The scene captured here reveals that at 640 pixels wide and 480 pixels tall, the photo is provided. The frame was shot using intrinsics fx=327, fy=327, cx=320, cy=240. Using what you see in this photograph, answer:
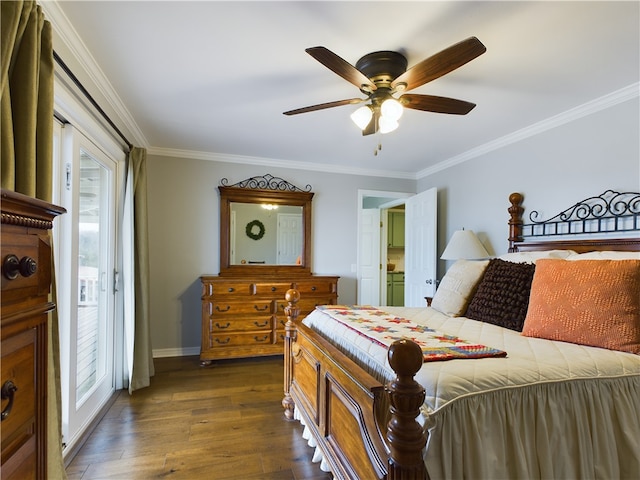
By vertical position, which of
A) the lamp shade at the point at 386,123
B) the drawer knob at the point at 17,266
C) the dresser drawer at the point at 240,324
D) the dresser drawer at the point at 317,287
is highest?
the lamp shade at the point at 386,123

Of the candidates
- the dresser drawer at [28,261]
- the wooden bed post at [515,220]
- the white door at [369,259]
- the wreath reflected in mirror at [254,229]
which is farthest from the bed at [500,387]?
the white door at [369,259]

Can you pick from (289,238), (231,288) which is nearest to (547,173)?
(289,238)

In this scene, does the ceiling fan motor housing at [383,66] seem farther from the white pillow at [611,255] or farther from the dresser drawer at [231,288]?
the dresser drawer at [231,288]

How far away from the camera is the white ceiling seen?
61.8 inches

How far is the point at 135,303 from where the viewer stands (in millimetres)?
2971

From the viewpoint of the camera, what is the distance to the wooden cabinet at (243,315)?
3.48 m

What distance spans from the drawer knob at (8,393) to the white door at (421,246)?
388 cm

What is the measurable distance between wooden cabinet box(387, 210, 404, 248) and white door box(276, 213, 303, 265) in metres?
2.75

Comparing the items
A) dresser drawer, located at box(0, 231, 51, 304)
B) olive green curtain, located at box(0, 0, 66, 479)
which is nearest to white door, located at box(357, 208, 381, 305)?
olive green curtain, located at box(0, 0, 66, 479)

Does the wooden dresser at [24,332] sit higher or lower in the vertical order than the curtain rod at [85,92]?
lower

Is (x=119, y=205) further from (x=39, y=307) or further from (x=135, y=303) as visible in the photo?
(x=39, y=307)

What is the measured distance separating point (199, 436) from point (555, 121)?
3703 millimetres

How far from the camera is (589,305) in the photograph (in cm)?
165

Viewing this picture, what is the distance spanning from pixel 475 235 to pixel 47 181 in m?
3.56
